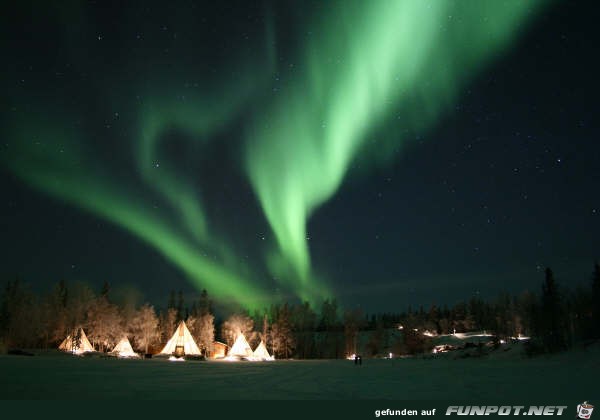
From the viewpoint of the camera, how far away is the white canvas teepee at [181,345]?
54.4 meters

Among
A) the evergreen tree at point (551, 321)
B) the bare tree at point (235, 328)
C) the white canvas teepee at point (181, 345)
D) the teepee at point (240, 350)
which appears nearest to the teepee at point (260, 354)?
the teepee at point (240, 350)

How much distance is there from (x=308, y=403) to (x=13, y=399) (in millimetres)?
8367

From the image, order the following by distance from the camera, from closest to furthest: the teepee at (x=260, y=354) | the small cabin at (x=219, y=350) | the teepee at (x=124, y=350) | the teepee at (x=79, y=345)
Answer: the teepee at (x=79, y=345) < the teepee at (x=124, y=350) < the teepee at (x=260, y=354) < the small cabin at (x=219, y=350)

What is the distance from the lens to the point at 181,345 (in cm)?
5484

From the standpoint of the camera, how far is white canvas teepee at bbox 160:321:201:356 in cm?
5440

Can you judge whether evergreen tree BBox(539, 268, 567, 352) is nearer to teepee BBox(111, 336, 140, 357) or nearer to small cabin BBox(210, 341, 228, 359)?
small cabin BBox(210, 341, 228, 359)

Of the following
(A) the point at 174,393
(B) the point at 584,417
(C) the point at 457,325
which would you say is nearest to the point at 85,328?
(A) the point at 174,393

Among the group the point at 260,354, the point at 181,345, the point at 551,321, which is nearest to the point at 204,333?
the point at 260,354

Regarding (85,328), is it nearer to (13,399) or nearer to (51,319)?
(51,319)

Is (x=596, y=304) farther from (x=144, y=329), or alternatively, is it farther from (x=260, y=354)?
(x=144, y=329)

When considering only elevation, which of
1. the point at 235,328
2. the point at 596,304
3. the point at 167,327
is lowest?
the point at 235,328

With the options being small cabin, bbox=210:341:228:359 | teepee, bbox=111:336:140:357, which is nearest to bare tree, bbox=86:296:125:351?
teepee, bbox=111:336:140:357

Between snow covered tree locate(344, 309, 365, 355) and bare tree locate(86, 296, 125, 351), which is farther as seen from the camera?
snow covered tree locate(344, 309, 365, 355)

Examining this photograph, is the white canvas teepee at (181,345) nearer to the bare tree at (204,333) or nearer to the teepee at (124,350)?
the teepee at (124,350)
